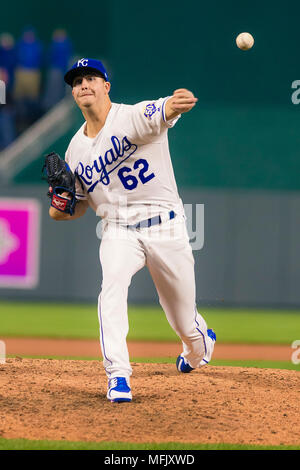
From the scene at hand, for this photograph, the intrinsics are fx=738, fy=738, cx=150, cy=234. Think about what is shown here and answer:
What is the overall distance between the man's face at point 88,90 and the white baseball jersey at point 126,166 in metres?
0.12

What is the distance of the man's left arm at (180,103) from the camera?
3936 mm

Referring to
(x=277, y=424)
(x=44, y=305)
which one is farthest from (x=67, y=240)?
(x=277, y=424)

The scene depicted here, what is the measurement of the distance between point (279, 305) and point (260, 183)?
2039 mm

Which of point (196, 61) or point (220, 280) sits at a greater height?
point (196, 61)

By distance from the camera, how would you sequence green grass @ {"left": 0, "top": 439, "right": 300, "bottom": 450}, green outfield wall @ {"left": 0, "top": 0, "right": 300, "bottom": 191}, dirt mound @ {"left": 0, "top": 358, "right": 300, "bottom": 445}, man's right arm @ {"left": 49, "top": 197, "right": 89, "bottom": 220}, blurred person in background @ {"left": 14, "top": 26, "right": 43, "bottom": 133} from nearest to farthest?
green grass @ {"left": 0, "top": 439, "right": 300, "bottom": 450}
dirt mound @ {"left": 0, "top": 358, "right": 300, "bottom": 445}
man's right arm @ {"left": 49, "top": 197, "right": 89, "bottom": 220}
green outfield wall @ {"left": 0, "top": 0, "right": 300, "bottom": 191}
blurred person in background @ {"left": 14, "top": 26, "right": 43, "bottom": 133}

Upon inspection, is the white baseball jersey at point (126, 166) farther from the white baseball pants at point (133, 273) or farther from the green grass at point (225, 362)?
the green grass at point (225, 362)

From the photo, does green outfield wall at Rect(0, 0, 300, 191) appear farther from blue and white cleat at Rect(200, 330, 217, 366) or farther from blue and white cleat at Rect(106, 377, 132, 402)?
blue and white cleat at Rect(106, 377, 132, 402)

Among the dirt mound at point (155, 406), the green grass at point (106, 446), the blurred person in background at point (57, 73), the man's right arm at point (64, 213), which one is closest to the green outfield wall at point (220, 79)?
the blurred person in background at point (57, 73)

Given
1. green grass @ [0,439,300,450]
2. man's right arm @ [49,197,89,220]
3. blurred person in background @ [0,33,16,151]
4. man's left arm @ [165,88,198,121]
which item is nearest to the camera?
green grass @ [0,439,300,450]

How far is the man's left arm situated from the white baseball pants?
0.68 m

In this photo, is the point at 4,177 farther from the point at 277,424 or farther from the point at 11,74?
the point at 277,424

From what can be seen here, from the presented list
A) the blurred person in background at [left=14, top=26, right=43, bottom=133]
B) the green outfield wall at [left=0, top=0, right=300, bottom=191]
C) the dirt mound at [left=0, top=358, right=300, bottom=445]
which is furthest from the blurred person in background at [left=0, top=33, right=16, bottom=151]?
the dirt mound at [left=0, top=358, right=300, bottom=445]

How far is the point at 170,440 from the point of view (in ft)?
11.3

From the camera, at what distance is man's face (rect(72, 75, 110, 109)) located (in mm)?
4219
